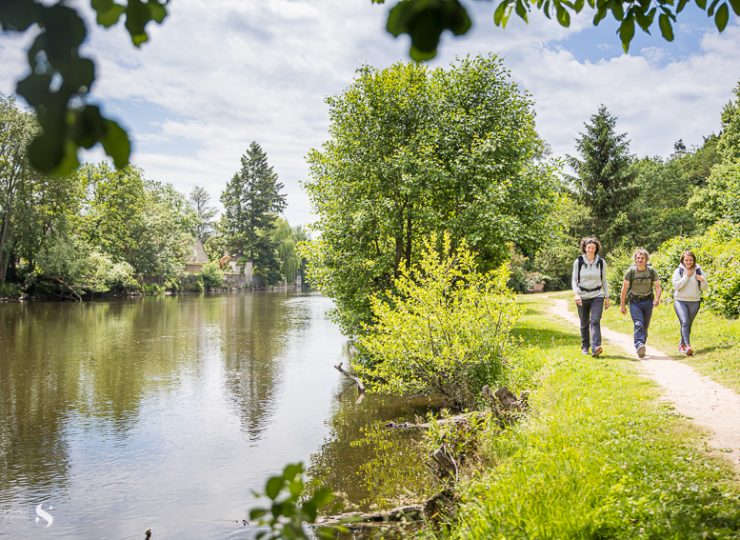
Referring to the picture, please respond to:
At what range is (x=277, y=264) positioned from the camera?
247ft

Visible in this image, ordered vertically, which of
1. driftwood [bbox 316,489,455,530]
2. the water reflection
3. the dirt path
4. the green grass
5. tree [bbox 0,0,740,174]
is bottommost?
the water reflection

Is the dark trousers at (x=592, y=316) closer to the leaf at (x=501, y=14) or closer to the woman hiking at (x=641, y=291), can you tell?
the woman hiking at (x=641, y=291)

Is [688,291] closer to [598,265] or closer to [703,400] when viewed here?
[598,265]

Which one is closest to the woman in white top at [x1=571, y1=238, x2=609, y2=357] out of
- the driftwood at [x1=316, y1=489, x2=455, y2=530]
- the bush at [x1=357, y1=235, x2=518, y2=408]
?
the bush at [x1=357, y1=235, x2=518, y2=408]

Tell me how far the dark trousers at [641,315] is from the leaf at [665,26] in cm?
742

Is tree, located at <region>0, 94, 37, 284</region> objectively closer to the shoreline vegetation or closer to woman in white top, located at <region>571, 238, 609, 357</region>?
woman in white top, located at <region>571, 238, 609, 357</region>

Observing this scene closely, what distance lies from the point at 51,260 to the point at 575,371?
1580 inches

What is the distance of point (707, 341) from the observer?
1002 cm

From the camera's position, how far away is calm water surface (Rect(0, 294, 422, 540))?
706cm

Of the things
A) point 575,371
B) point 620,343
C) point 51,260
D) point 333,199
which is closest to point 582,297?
point 575,371

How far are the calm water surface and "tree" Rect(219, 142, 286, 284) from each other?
5258cm

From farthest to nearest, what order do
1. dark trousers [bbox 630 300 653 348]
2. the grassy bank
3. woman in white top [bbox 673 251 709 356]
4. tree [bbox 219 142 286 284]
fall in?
tree [bbox 219 142 286 284], dark trousers [bbox 630 300 653 348], woman in white top [bbox 673 251 709 356], the grassy bank

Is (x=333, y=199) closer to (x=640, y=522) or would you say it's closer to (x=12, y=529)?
(x=12, y=529)

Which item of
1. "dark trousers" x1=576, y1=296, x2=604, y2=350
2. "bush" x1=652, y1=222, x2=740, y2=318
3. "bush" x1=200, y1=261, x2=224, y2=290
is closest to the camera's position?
"dark trousers" x1=576, y1=296, x2=604, y2=350
